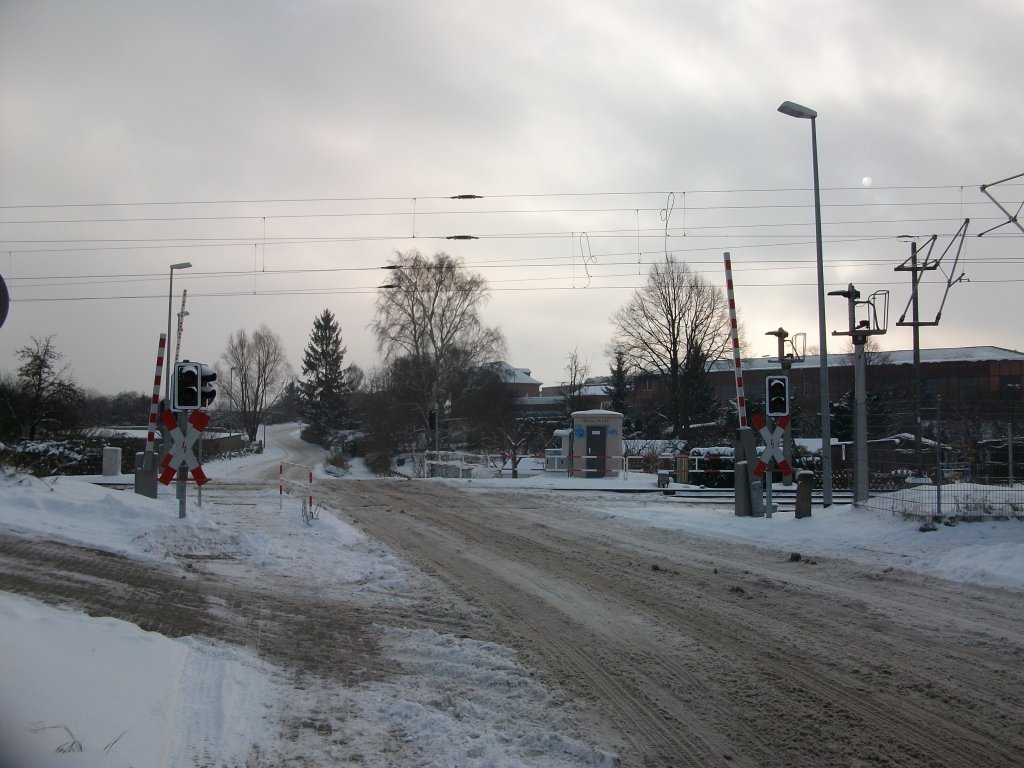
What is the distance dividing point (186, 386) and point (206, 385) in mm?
382

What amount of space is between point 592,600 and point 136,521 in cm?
710

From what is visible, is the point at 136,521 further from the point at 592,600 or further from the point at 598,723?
the point at 598,723

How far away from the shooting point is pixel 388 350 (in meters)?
53.0

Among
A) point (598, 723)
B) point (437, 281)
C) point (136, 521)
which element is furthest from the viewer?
point (437, 281)

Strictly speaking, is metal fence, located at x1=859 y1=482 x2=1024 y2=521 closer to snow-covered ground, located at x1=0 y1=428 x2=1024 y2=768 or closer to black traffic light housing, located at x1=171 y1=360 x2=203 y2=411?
snow-covered ground, located at x1=0 y1=428 x2=1024 y2=768

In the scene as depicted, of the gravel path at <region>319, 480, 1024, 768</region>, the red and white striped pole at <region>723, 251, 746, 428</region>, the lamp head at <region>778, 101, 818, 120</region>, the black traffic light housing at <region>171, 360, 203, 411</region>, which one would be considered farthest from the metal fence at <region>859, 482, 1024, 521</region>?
the black traffic light housing at <region>171, 360, 203, 411</region>

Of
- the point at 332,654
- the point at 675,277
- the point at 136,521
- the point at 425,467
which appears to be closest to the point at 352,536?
the point at 136,521

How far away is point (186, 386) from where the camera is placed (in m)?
13.6

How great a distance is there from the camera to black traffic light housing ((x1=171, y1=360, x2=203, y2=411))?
13.5 meters

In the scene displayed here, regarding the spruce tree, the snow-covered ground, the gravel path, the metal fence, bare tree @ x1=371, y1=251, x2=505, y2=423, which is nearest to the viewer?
the snow-covered ground

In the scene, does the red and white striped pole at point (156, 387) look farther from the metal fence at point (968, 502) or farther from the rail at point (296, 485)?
the metal fence at point (968, 502)

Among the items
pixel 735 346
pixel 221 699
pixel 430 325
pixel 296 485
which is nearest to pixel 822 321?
pixel 735 346

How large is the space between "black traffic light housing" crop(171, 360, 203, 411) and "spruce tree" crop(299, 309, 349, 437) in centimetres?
7242

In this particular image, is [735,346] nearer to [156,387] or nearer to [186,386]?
[186,386]
